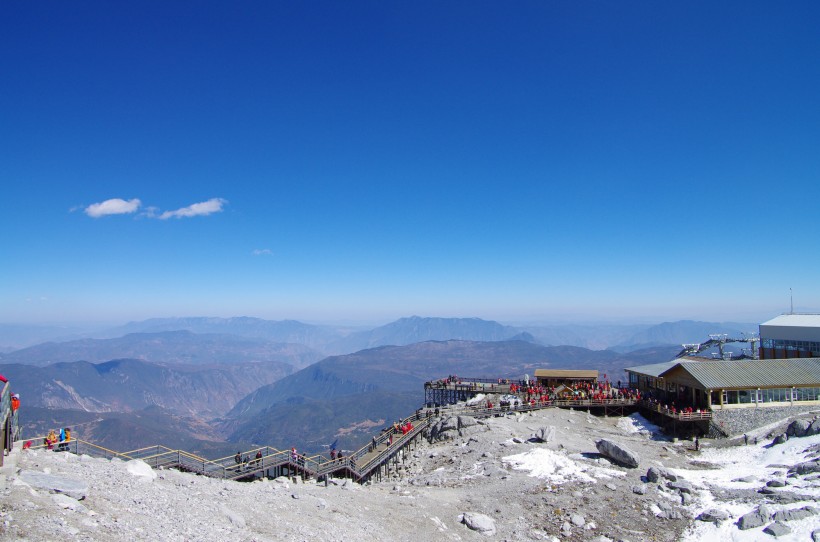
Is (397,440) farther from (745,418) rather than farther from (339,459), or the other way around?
(745,418)

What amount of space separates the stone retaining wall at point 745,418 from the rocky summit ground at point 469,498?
4.60 meters

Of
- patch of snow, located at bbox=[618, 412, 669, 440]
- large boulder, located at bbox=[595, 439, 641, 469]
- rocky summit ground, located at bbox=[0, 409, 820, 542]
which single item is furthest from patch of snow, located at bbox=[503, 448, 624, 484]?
patch of snow, located at bbox=[618, 412, 669, 440]

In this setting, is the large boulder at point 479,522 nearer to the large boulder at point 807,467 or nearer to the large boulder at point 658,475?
the large boulder at point 658,475

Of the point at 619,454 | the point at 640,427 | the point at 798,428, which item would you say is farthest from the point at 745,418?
the point at 619,454

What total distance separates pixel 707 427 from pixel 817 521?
2295cm

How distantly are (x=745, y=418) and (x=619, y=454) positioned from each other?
771 inches

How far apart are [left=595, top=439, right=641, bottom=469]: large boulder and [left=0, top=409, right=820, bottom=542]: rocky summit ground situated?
143 mm

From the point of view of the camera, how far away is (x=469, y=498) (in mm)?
26000

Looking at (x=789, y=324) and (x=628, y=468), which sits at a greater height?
(x=789, y=324)

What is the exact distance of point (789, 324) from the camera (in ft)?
214

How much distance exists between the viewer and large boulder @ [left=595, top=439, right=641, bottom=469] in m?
→ 30.6

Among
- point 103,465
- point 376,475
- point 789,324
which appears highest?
point 789,324

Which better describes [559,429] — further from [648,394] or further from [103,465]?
[103,465]

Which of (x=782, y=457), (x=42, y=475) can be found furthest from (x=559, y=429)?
(x=42, y=475)
